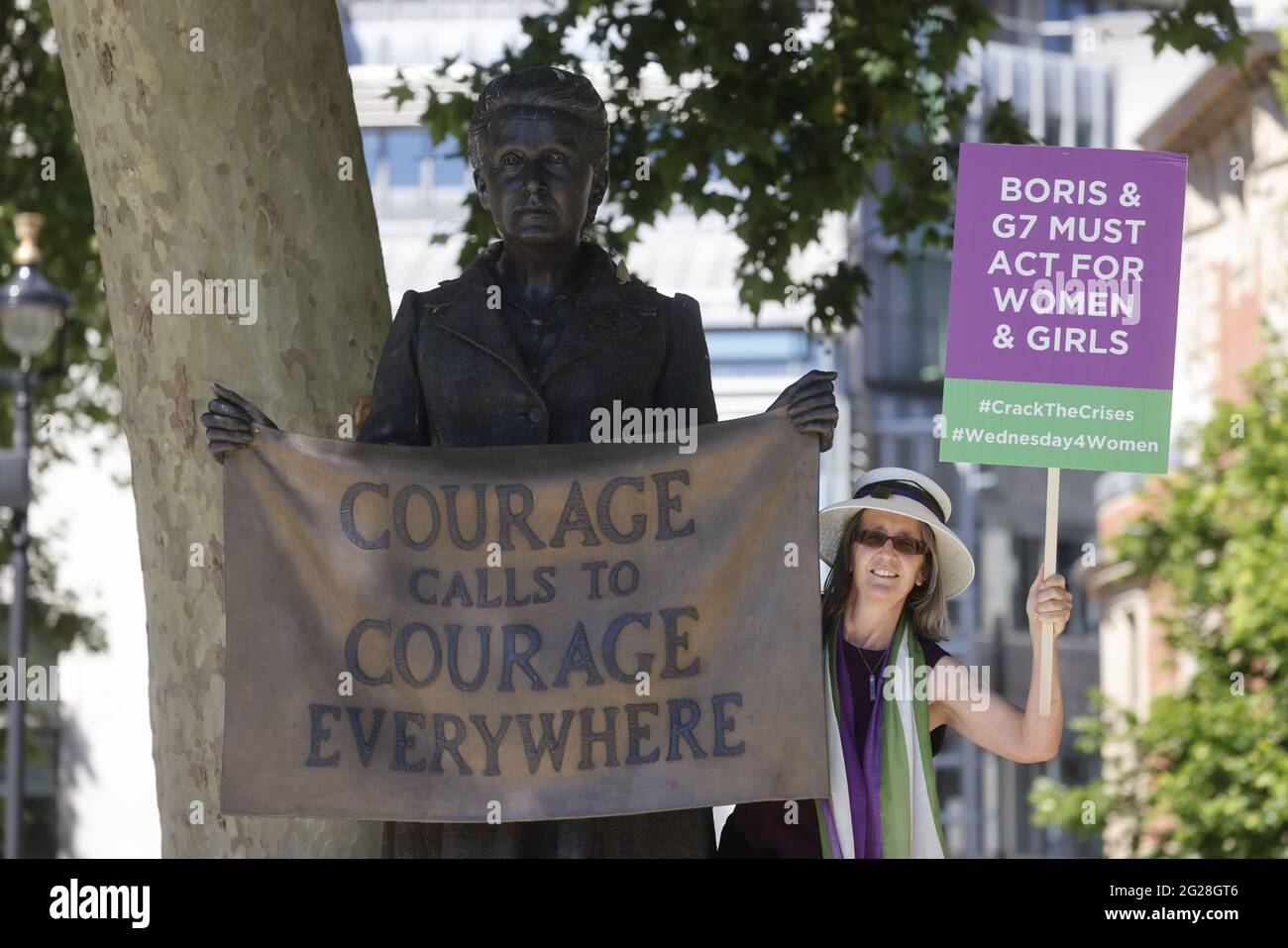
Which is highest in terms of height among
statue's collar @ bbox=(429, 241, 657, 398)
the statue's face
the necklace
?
the statue's face

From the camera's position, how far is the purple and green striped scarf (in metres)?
5.83

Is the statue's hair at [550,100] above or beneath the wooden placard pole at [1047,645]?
above

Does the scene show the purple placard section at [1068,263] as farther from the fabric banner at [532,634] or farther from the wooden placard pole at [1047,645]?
the fabric banner at [532,634]

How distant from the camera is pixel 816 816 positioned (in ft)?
19.5

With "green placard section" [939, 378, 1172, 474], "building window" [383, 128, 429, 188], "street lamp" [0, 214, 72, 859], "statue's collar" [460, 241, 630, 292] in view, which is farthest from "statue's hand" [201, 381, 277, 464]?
"building window" [383, 128, 429, 188]

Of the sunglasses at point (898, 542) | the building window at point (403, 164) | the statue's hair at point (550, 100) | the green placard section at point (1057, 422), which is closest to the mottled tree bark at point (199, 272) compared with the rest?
the statue's hair at point (550, 100)

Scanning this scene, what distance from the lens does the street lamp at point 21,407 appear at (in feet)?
41.2

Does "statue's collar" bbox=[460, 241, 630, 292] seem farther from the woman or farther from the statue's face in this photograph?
the woman

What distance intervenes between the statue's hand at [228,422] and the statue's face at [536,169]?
2.51ft

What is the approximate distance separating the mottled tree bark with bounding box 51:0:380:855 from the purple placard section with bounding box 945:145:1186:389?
2.21 metres

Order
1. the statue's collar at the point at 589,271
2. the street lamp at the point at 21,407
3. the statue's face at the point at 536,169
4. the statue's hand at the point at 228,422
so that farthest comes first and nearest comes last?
the street lamp at the point at 21,407 < the statue's collar at the point at 589,271 < the statue's hand at the point at 228,422 < the statue's face at the point at 536,169
